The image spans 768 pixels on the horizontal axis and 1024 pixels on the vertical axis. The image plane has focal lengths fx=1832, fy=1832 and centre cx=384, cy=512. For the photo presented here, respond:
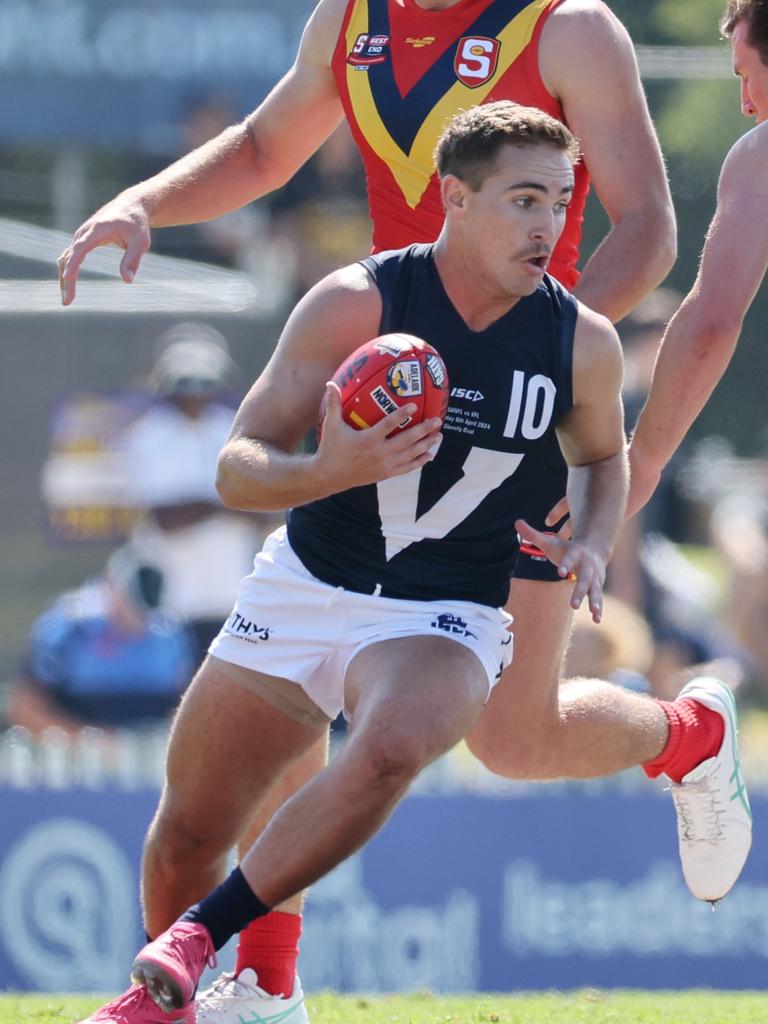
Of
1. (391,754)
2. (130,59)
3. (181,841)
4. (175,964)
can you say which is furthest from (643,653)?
(175,964)

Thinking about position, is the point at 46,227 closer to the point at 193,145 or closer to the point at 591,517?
the point at 193,145

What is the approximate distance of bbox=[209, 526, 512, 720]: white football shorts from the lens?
4.05m

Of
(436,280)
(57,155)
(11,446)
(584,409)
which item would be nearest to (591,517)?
(584,409)

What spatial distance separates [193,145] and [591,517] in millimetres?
6291

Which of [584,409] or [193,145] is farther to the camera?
[193,145]

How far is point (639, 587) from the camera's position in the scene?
360 inches

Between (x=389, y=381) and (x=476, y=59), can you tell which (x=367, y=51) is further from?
(x=389, y=381)

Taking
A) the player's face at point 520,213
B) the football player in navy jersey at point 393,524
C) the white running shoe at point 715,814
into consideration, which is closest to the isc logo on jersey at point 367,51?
the football player in navy jersey at point 393,524

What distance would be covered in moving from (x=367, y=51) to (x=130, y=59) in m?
5.51

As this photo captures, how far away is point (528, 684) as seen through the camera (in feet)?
15.5

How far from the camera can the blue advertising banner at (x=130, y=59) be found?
32.2 feet

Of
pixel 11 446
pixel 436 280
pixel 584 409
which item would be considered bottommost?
pixel 11 446

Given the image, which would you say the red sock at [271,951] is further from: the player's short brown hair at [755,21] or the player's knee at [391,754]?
the player's short brown hair at [755,21]

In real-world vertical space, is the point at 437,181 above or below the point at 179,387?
above
